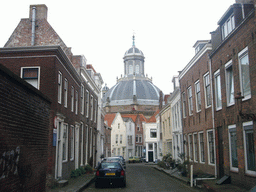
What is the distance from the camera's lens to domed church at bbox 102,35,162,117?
104 metres

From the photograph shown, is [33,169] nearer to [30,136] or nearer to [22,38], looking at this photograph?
[30,136]

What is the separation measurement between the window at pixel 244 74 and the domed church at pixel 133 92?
3514 inches

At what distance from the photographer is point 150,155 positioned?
6362 centimetres

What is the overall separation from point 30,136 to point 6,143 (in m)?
1.62

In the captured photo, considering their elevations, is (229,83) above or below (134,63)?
below

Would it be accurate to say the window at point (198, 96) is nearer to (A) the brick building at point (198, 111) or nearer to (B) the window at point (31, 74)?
(A) the brick building at point (198, 111)

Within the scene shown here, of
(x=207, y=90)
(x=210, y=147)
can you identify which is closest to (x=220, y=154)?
(x=210, y=147)

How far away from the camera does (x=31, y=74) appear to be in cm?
1566

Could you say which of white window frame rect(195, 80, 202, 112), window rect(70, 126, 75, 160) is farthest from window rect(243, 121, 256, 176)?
window rect(70, 126, 75, 160)

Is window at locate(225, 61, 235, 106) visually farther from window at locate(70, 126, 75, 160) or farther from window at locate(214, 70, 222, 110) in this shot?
window at locate(70, 126, 75, 160)

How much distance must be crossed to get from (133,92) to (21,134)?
99.9 m

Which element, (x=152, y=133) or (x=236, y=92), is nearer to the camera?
(x=236, y=92)

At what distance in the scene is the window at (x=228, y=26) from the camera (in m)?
13.3

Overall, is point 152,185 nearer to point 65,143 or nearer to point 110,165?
point 110,165
